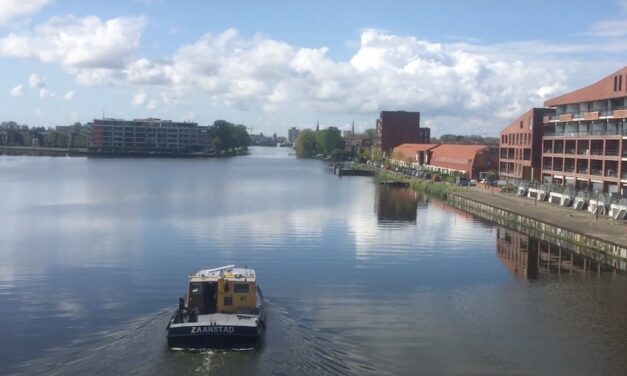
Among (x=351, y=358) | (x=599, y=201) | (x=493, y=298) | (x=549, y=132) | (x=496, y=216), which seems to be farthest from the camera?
(x=549, y=132)

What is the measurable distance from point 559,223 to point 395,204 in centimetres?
1266

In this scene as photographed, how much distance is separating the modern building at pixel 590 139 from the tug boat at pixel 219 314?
20982 mm

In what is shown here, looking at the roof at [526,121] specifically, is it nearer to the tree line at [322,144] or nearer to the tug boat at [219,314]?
the tug boat at [219,314]

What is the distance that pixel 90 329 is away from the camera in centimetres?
1152

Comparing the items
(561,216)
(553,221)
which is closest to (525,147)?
(561,216)

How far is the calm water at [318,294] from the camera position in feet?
33.3

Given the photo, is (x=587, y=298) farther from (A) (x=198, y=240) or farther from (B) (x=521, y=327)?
(A) (x=198, y=240)

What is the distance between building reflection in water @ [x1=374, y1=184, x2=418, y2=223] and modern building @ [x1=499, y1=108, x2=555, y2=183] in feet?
21.5

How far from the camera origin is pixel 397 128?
84.3 m

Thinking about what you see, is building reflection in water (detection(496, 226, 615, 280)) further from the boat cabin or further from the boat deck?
the boat deck

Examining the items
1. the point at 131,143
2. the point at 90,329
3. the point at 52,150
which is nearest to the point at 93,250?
the point at 90,329

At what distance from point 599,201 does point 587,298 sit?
12920 mm

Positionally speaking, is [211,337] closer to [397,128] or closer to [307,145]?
[397,128]

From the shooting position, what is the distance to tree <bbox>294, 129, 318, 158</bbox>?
11931cm
